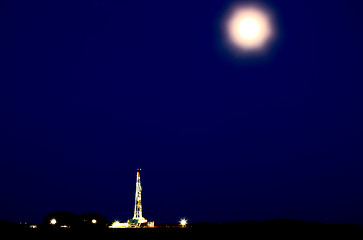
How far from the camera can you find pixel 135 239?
150ft

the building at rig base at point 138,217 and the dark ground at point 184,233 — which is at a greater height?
the building at rig base at point 138,217

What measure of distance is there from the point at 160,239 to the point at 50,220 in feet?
148

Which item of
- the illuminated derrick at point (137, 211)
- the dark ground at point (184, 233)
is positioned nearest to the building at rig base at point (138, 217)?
the illuminated derrick at point (137, 211)

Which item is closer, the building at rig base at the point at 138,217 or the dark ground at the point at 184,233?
the dark ground at the point at 184,233

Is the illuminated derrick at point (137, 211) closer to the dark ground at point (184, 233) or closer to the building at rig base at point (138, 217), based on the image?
the building at rig base at point (138, 217)

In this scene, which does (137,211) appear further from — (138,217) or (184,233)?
(184,233)

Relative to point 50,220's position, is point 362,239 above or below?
below

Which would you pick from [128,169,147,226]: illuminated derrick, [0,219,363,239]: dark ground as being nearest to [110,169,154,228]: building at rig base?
[128,169,147,226]: illuminated derrick

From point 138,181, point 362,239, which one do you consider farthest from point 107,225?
point 362,239

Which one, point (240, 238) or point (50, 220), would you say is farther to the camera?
point (50, 220)

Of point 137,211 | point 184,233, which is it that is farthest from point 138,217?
point 184,233

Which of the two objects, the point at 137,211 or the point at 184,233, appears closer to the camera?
the point at 184,233

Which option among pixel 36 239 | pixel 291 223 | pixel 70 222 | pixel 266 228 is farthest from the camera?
pixel 70 222

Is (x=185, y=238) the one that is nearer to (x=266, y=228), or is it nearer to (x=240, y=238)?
(x=240, y=238)
